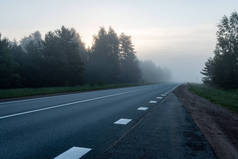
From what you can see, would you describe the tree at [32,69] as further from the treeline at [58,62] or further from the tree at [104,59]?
the tree at [104,59]

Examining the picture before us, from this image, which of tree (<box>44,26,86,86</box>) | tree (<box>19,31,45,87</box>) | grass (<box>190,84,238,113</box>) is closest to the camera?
grass (<box>190,84,238,113</box>)

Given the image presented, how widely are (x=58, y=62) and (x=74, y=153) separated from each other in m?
41.0

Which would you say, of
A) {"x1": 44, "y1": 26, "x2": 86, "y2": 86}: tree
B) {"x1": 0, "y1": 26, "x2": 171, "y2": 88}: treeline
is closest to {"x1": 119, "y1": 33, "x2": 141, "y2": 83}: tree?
{"x1": 0, "y1": 26, "x2": 171, "y2": 88}: treeline

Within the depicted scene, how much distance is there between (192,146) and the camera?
3746 millimetres

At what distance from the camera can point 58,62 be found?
138ft

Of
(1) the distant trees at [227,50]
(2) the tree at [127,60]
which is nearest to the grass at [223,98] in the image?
(1) the distant trees at [227,50]

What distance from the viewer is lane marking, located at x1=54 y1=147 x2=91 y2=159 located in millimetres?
3067

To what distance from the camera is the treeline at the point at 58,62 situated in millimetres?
37750

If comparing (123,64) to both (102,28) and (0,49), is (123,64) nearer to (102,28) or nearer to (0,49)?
(102,28)

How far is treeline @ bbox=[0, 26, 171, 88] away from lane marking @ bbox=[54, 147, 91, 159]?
36.6 metres

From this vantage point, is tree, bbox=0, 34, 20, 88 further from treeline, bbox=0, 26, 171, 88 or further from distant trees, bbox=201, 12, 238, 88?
distant trees, bbox=201, 12, 238, 88

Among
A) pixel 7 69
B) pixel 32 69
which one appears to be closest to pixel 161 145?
pixel 7 69

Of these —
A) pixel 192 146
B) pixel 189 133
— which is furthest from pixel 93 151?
pixel 189 133

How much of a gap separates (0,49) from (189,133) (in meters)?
41.6
